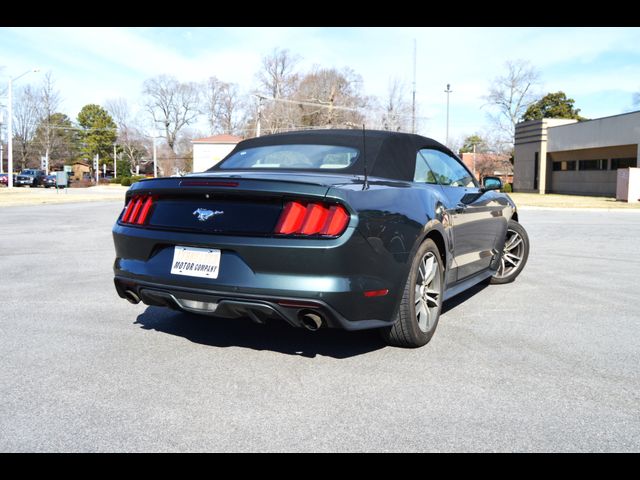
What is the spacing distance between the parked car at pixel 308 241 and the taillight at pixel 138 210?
0.04 feet

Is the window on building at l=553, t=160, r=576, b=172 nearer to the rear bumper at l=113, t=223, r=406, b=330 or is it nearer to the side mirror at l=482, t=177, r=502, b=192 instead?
the side mirror at l=482, t=177, r=502, b=192

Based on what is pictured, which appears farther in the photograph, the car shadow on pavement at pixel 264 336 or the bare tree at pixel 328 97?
the bare tree at pixel 328 97

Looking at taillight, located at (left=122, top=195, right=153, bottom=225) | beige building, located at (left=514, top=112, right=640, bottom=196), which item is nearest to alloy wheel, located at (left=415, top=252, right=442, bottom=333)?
taillight, located at (left=122, top=195, right=153, bottom=225)

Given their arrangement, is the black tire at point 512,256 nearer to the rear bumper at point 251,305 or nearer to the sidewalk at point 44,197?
the rear bumper at point 251,305

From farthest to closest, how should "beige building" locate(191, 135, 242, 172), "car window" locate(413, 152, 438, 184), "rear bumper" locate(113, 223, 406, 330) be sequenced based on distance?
"beige building" locate(191, 135, 242, 172)
"car window" locate(413, 152, 438, 184)
"rear bumper" locate(113, 223, 406, 330)

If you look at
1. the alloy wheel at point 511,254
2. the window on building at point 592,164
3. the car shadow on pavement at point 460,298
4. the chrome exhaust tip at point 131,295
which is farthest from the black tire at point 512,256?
the window on building at point 592,164

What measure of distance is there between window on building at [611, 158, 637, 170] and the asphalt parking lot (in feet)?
119

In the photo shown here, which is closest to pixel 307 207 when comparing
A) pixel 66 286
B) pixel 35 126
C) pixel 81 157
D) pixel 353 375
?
pixel 353 375

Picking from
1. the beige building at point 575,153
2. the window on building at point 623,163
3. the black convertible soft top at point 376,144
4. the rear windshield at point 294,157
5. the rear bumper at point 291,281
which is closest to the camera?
the rear bumper at point 291,281

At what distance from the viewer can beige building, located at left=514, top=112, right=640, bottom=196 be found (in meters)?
37.0

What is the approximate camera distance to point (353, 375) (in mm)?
3486

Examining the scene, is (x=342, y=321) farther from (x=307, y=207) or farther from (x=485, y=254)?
(x=485, y=254)

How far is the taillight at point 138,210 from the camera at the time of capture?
12.7 feet

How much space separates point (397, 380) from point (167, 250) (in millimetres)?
1618
